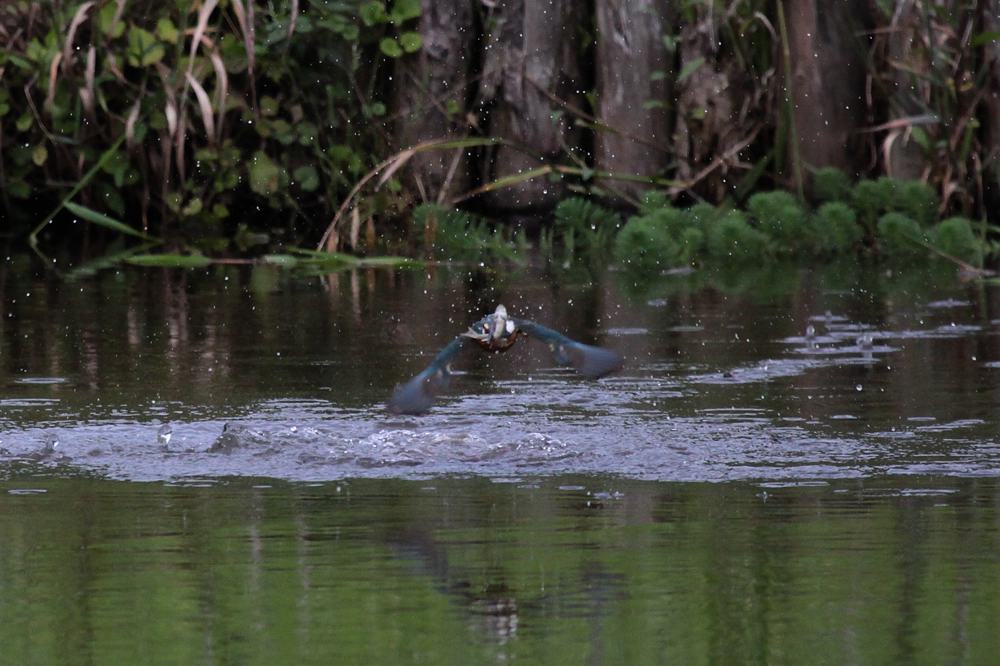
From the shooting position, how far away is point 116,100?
41.2 ft

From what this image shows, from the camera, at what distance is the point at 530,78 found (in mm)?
12180

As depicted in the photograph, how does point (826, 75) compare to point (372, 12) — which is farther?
point (372, 12)

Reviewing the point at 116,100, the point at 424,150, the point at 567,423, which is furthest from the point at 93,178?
the point at 567,423

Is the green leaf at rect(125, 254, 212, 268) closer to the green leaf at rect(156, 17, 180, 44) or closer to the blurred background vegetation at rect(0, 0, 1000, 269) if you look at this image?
the blurred background vegetation at rect(0, 0, 1000, 269)

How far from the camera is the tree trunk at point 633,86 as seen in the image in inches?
467

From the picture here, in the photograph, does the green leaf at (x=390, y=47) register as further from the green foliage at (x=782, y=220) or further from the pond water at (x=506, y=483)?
the pond water at (x=506, y=483)

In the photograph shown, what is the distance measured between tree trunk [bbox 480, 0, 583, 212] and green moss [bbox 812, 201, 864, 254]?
1716 millimetres

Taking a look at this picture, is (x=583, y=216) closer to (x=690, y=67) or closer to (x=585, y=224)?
(x=585, y=224)

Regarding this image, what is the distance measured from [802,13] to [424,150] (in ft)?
7.11

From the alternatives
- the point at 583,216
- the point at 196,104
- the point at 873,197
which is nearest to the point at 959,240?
the point at 873,197

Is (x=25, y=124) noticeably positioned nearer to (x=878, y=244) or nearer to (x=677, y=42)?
(x=677, y=42)

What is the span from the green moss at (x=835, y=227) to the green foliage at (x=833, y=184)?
0.79ft

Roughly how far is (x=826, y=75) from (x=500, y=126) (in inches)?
74.3

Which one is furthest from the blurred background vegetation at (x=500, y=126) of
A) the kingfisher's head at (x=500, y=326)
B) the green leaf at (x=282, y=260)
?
the kingfisher's head at (x=500, y=326)
